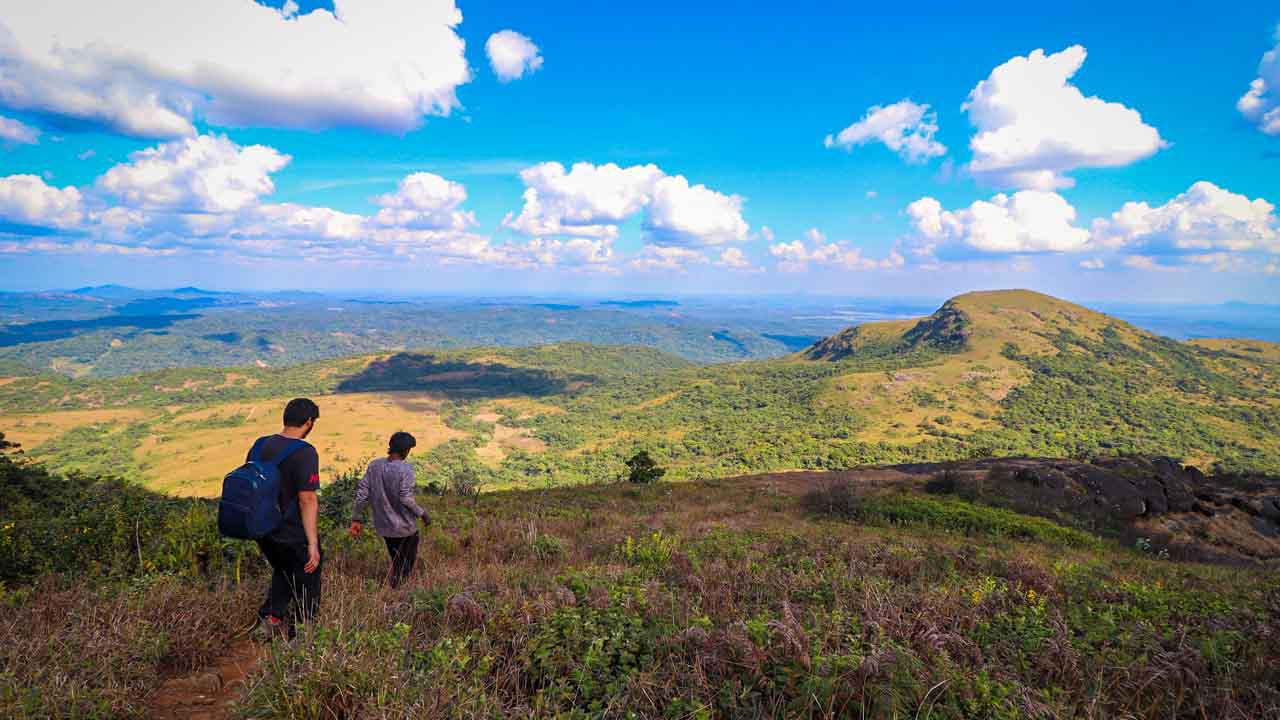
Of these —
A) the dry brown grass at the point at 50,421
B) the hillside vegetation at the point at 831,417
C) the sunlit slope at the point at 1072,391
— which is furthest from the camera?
the dry brown grass at the point at 50,421

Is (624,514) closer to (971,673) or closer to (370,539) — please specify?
(370,539)

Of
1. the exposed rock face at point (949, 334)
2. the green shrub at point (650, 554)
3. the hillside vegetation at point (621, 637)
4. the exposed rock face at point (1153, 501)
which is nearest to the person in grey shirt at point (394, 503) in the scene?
the hillside vegetation at point (621, 637)

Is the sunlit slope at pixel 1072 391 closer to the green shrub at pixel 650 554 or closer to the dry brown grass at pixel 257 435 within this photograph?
the green shrub at pixel 650 554

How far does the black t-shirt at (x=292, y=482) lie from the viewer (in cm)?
457

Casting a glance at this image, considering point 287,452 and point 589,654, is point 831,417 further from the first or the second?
point 287,452

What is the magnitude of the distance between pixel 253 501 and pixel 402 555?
266 centimetres

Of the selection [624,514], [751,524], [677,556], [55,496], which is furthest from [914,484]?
[55,496]

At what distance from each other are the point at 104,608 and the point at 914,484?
23.6 meters

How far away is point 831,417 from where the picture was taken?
130250 millimetres

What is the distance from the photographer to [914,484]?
2114cm

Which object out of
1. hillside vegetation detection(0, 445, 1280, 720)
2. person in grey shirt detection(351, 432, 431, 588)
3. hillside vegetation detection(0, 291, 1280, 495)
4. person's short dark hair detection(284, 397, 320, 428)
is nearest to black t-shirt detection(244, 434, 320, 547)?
person's short dark hair detection(284, 397, 320, 428)

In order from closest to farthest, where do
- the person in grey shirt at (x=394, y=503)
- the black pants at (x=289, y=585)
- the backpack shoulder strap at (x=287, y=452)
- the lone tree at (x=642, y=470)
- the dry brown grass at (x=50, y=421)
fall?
1. the backpack shoulder strap at (x=287, y=452)
2. the black pants at (x=289, y=585)
3. the person in grey shirt at (x=394, y=503)
4. the lone tree at (x=642, y=470)
5. the dry brown grass at (x=50, y=421)

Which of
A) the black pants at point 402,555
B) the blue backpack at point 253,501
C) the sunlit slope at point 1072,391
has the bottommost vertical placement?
the sunlit slope at point 1072,391

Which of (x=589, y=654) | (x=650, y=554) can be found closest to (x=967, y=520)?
(x=650, y=554)
